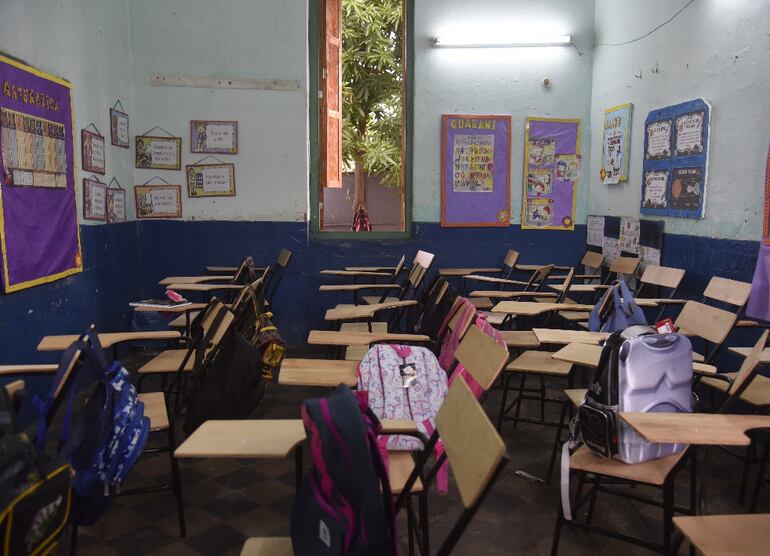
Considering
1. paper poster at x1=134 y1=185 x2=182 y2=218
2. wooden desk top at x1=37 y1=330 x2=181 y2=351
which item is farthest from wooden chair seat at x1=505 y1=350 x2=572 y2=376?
paper poster at x1=134 y1=185 x2=182 y2=218

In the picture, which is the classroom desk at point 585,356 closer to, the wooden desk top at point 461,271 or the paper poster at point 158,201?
the wooden desk top at point 461,271

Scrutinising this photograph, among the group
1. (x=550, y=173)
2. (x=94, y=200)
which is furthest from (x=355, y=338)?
(x=550, y=173)

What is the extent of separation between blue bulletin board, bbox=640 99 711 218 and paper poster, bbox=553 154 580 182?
1.06 metres

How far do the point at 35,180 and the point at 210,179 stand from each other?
78.8 inches

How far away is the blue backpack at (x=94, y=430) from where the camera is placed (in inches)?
72.5

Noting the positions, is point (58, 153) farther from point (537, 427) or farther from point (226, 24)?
point (537, 427)

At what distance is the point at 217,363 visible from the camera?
284cm

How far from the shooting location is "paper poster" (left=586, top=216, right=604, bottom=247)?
5734 millimetres

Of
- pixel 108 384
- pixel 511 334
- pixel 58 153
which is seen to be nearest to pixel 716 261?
pixel 511 334

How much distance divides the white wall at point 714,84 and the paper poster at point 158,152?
12.7ft

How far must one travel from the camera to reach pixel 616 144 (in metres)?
5.39

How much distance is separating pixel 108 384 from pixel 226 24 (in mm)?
4446

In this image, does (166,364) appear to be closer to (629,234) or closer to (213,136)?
(213,136)

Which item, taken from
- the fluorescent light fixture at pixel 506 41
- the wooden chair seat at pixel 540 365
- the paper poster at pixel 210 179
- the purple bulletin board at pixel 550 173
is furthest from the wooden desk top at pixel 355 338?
the fluorescent light fixture at pixel 506 41
